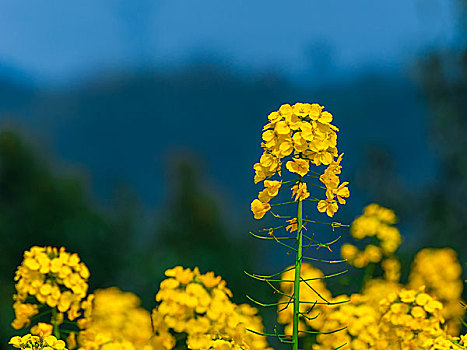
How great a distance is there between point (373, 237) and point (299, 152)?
167 centimetres

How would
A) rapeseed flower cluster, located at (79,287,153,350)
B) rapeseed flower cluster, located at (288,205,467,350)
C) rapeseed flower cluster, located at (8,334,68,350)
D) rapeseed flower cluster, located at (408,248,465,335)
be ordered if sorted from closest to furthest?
1. rapeseed flower cluster, located at (8,334,68,350)
2. rapeseed flower cluster, located at (288,205,467,350)
3. rapeseed flower cluster, located at (79,287,153,350)
4. rapeseed flower cluster, located at (408,248,465,335)

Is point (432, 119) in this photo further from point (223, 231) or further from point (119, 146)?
point (119, 146)

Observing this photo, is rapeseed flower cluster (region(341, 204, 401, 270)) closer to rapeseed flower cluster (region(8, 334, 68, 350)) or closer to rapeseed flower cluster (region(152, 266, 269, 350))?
rapeseed flower cluster (region(152, 266, 269, 350))

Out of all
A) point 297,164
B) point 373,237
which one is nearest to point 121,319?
point 373,237

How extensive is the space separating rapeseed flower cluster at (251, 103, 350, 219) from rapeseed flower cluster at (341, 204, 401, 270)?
4.84 ft

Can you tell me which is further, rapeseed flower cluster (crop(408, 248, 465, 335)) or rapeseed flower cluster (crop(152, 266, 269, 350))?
rapeseed flower cluster (crop(408, 248, 465, 335))

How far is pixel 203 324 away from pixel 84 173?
10.6m

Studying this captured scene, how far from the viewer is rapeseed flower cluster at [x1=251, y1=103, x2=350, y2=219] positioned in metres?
1.79

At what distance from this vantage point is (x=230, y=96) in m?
27.8

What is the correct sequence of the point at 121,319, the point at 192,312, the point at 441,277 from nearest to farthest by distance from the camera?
the point at 192,312
the point at 121,319
the point at 441,277

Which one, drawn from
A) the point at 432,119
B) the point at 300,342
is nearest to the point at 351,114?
the point at 432,119

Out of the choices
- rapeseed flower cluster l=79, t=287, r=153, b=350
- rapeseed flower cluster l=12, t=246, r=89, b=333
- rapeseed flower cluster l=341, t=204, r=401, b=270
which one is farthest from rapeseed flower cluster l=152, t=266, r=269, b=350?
rapeseed flower cluster l=341, t=204, r=401, b=270

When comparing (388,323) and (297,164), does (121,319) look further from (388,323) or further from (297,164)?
(297,164)

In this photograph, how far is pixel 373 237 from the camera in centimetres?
335
